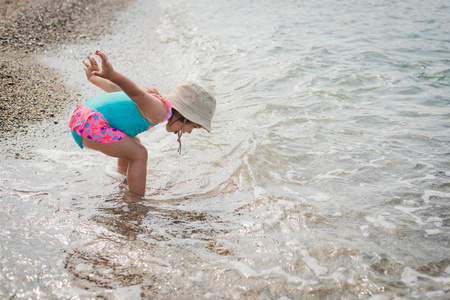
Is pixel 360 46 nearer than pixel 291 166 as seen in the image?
No

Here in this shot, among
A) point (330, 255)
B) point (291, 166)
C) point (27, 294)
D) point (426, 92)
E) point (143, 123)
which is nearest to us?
point (27, 294)

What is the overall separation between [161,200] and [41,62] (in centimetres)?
466

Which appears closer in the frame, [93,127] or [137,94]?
[137,94]

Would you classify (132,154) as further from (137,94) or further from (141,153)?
(137,94)

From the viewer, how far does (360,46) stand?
9.44m

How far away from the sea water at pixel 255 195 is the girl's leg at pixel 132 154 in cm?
18

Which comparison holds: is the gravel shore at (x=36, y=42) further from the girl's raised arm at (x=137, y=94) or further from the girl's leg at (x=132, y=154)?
the girl's raised arm at (x=137, y=94)

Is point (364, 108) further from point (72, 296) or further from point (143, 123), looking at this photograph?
point (72, 296)

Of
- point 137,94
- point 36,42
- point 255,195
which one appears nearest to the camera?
point 137,94

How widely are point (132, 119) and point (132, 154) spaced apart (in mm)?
309

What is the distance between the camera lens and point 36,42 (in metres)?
7.79

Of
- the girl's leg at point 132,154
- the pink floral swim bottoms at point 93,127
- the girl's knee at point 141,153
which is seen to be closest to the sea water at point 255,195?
the girl's leg at point 132,154

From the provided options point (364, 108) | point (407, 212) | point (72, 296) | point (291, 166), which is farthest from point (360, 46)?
point (72, 296)

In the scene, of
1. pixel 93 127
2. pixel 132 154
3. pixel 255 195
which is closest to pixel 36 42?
pixel 93 127
